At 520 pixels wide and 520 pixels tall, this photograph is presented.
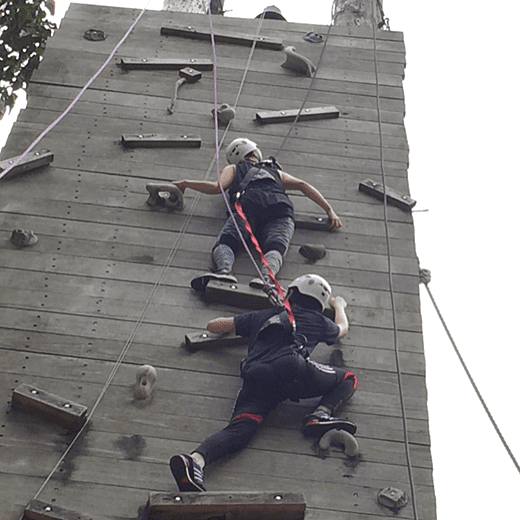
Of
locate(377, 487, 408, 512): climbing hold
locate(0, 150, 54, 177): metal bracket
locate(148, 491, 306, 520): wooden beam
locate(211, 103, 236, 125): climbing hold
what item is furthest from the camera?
locate(211, 103, 236, 125): climbing hold

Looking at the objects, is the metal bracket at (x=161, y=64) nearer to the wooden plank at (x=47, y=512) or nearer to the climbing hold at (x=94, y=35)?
the climbing hold at (x=94, y=35)

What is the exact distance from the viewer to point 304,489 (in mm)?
4363

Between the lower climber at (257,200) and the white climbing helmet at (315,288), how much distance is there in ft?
1.33

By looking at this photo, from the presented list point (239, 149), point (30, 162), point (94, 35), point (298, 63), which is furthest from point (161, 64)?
point (30, 162)

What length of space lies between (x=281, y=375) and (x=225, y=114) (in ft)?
9.10

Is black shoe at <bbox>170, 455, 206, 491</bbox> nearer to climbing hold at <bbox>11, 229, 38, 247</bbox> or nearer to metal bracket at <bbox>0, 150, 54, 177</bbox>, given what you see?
climbing hold at <bbox>11, 229, 38, 247</bbox>

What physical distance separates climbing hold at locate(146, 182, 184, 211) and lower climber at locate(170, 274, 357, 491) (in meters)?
1.25

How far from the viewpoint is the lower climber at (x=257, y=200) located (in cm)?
567

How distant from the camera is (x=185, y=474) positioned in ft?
13.6

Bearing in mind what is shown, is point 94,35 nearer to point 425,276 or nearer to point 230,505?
point 425,276

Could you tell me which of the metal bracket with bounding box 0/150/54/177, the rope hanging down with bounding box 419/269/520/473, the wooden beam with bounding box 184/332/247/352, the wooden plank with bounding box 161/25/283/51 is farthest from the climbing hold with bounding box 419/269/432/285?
the wooden plank with bounding box 161/25/283/51

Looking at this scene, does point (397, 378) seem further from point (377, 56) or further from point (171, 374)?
point (377, 56)

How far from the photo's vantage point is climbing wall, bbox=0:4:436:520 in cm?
443

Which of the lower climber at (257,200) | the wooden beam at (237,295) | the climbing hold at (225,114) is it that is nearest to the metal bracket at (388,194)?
the lower climber at (257,200)
